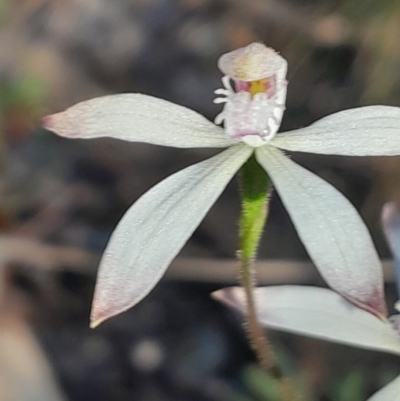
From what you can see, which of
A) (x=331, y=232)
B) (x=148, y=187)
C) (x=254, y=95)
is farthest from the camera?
(x=148, y=187)

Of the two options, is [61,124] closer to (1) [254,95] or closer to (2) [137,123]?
(2) [137,123]

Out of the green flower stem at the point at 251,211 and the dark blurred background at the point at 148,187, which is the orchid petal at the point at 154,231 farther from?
the dark blurred background at the point at 148,187

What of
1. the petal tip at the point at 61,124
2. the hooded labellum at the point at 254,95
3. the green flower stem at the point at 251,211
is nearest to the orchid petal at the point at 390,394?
the green flower stem at the point at 251,211

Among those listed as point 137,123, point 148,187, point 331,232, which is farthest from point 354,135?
point 148,187

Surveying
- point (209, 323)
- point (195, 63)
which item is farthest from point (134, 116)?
point (195, 63)

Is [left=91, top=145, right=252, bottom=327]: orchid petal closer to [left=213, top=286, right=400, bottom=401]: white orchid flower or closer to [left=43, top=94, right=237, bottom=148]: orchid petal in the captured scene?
[left=43, top=94, right=237, bottom=148]: orchid petal
